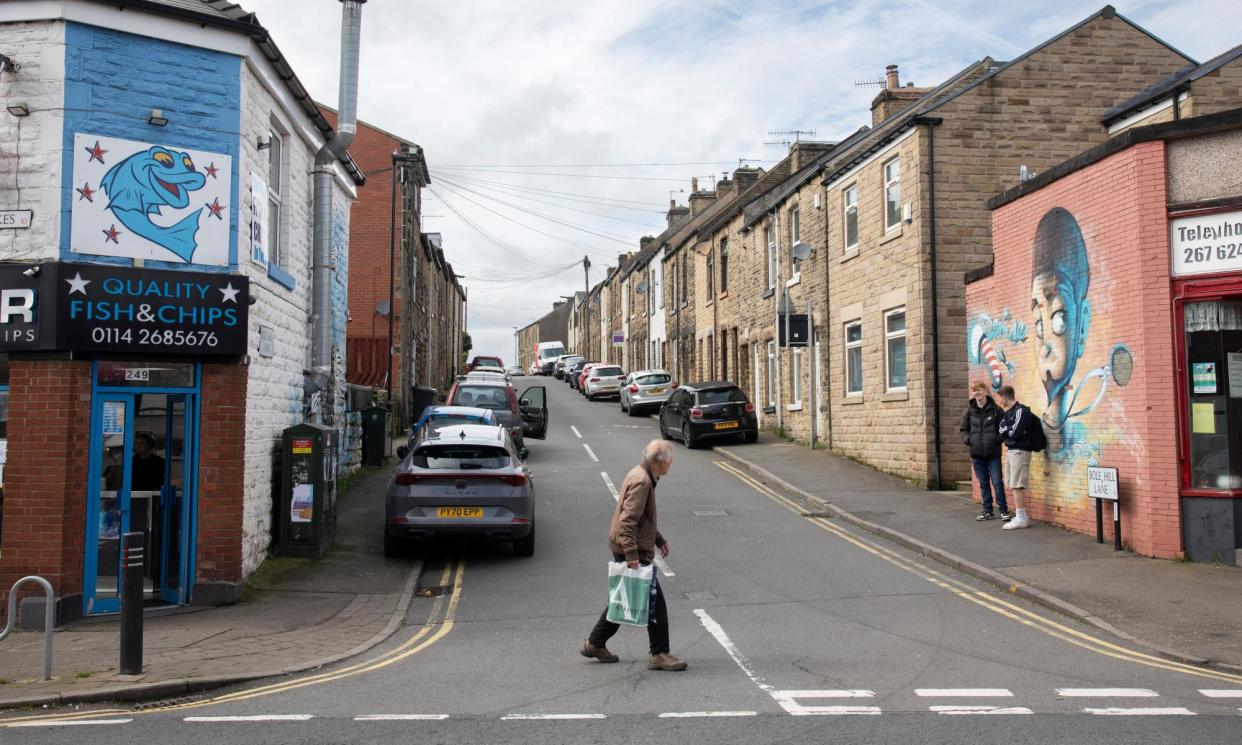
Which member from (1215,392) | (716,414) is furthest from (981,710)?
(716,414)

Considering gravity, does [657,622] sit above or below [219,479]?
below

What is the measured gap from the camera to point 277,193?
12344 millimetres

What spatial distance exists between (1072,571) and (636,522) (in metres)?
5.99

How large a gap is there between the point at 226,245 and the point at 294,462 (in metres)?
2.88

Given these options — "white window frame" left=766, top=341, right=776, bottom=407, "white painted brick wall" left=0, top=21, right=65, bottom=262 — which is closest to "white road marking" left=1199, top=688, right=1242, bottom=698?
"white painted brick wall" left=0, top=21, right=65, bottom=262

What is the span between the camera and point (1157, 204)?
11031 mm

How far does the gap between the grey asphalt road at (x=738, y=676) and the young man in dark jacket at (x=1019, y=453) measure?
2015mm

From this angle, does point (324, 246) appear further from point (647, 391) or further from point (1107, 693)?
point (647, 391)

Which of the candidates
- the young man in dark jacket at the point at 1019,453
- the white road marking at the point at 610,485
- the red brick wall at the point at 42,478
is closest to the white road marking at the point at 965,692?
the young man in dark jacket at the point at 1019,453

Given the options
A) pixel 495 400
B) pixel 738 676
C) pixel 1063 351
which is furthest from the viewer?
pixel 495 400

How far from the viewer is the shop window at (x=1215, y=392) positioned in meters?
10.7

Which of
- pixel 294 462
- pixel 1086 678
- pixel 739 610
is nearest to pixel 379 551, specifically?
pixel 294 462

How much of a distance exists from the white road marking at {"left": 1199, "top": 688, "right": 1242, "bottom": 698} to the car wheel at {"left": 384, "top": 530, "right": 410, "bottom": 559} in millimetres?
8773

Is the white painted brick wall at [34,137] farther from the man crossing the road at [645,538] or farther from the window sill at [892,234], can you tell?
the window sill at [892,234]
